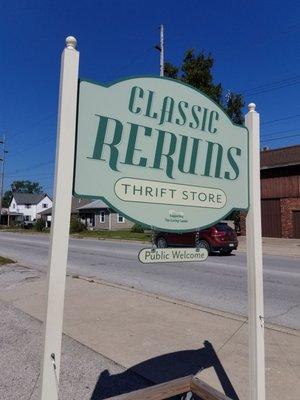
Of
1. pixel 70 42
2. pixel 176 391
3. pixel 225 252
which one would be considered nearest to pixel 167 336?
pixel 176 391

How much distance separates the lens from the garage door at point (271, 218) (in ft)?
102

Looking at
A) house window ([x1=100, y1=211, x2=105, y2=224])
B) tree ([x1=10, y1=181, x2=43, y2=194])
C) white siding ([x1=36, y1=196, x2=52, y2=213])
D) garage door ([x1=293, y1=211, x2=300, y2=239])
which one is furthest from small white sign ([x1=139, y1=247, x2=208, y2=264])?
tree ([x1=10, y1=181, x2=43, y2=194])

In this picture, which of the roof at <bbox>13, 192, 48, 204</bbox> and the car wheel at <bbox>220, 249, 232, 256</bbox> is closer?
the car wheel at <bbox>220, 249, 232, 256</bbox>

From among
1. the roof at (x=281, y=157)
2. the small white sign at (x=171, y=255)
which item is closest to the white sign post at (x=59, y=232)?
the small white sign at (x=171, y=255)

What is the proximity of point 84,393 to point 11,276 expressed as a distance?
30.3ft

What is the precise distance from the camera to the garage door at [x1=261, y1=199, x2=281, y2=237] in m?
31.2

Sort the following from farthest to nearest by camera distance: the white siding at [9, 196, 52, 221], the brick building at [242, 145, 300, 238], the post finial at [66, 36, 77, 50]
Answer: the white siding at [9, 196, 52, 221] → the brick building at [242, 145, 300, 238] → the post finial at [66, 36, 77, 50]

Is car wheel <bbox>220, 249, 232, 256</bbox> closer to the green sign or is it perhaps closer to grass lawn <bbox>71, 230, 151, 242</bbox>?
grass lawn <bbox>71, 230, 151, 242</bbox>

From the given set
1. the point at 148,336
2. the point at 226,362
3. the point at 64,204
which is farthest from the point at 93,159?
the point at 148,336

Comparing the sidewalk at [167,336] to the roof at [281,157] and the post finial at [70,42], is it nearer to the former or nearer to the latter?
the post finial at [70,42]

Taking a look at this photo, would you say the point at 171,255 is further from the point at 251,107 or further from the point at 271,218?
the point at 271,218

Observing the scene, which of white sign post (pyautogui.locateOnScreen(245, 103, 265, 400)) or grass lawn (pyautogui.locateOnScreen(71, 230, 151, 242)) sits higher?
grass lawn (pyautogui.locateOnScreen(71, 230, 151, 242))

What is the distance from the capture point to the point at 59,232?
2525 millimetres

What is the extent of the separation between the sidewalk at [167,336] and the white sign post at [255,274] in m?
0.92
